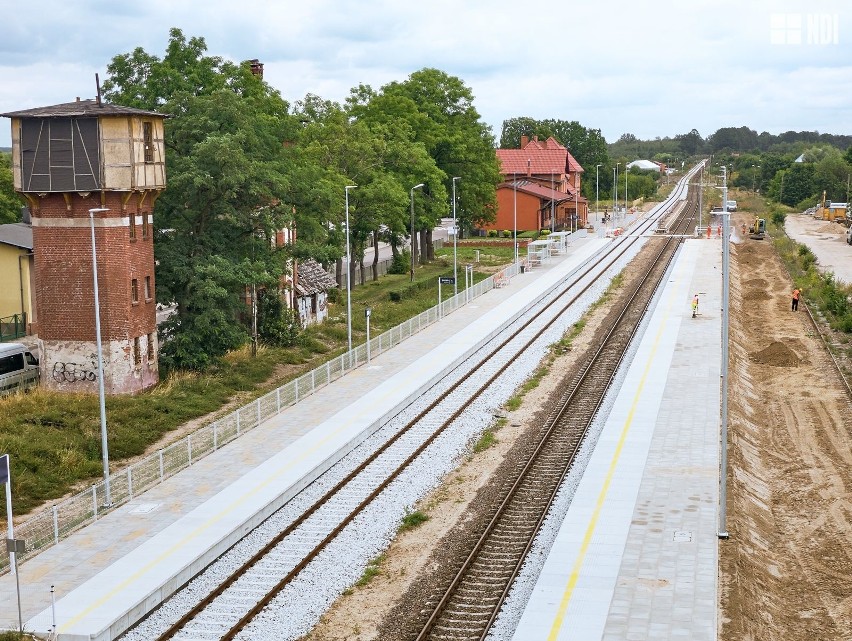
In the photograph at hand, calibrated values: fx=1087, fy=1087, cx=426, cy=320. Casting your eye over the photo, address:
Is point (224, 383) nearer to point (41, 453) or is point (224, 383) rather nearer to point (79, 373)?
point (79, 373)

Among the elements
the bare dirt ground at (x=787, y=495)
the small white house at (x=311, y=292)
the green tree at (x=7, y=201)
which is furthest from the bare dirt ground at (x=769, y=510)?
the green tree at (x=7, y=201)

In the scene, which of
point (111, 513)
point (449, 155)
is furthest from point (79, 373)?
point (449, 155)

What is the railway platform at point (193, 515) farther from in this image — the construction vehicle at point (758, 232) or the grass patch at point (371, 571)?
the construction vehicle at point (758, 232)

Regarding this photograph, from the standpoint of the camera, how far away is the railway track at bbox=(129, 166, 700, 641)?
20.2m

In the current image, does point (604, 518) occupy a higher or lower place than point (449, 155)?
lower

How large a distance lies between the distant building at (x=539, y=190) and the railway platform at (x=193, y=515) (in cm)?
6453

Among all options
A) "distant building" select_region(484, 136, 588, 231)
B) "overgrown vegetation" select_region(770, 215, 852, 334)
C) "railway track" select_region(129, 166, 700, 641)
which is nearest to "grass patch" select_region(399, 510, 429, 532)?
"railway track" select_region(129, 166, 700, 641)

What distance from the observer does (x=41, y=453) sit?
1203 inches

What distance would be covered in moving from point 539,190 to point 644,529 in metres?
89.2

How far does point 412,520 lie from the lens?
83.6 ft

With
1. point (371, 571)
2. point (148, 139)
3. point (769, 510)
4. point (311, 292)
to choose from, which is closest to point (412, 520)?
point (371, 571)

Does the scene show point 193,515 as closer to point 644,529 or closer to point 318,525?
point 318,525

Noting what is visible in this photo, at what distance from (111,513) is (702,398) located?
794 inches

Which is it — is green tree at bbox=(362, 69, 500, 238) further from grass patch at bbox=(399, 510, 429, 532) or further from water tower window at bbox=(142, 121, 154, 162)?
grass patch at bbox=(399, 510, 429, 532)
